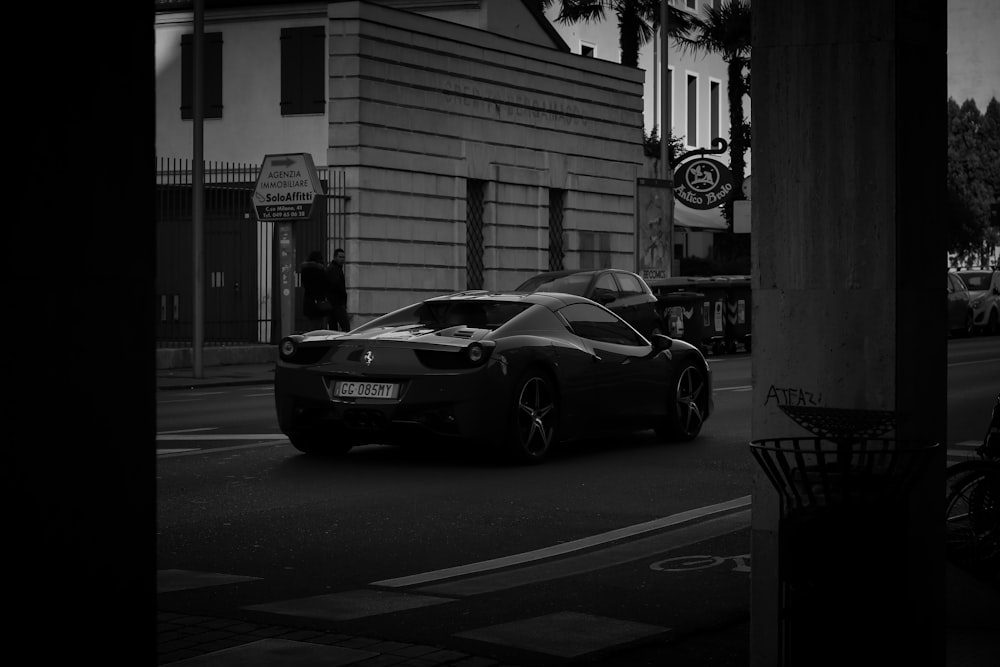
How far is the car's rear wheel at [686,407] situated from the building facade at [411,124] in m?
18.8

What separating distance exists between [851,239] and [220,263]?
2537 centimetres

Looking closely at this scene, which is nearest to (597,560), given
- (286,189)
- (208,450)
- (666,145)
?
(208,450)

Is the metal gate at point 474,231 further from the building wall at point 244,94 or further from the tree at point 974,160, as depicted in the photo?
the tree at point 974,160

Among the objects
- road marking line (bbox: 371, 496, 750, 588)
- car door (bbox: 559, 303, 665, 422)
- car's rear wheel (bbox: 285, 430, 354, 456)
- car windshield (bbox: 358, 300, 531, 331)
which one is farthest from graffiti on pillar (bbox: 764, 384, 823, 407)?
car's rear wheel (bbox: 285, 430, 354, 456)

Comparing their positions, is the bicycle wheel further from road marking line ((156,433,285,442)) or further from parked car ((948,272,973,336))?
parked car ((948,272,973,336))

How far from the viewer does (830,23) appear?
560 cm

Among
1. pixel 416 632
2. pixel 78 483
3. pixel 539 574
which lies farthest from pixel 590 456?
pixel 78 483

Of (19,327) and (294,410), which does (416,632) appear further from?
(294,410)

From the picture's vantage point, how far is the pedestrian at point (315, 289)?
91.0ft

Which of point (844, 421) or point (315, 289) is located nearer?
point (844, 421)

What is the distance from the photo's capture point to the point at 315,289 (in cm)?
2795

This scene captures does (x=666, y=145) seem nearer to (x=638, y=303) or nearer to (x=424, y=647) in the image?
(x=638, y=303)

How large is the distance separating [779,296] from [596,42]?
51612mm

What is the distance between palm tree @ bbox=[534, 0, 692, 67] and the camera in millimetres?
47750
